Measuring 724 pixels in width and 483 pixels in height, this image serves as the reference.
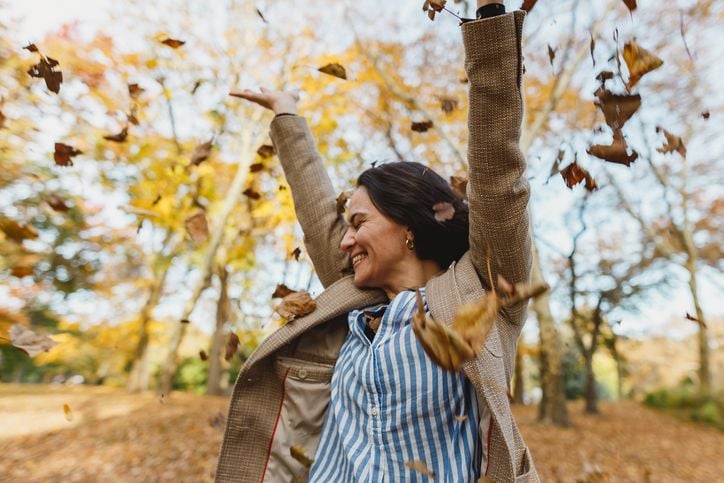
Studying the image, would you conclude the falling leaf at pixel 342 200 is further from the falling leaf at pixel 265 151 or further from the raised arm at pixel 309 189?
the falling leaf at pixel 265 151

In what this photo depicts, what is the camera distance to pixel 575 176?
1.82 meters

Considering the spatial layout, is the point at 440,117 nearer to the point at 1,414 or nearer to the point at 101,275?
the point at 1,414

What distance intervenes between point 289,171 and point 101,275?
53.2 feet

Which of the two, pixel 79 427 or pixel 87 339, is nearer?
pixel 79 427

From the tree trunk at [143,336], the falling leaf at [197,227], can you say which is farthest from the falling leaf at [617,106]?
the tree trunk at [143,336]

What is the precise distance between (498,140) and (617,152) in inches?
19.3

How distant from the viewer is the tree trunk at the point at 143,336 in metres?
12.4

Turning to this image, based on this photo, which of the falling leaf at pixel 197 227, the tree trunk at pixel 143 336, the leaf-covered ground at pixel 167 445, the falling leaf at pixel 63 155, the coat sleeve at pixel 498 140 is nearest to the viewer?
the coat sleeve at pixel 498 140

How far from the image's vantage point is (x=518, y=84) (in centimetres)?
120

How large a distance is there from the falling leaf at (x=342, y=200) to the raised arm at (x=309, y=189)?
0.02 m

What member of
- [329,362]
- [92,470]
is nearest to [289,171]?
[329,362]

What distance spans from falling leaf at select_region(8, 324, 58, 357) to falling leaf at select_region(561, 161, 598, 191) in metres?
1.99

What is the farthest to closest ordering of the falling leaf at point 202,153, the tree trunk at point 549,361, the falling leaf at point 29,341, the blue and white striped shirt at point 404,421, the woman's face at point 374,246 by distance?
the tree trunk at point 549,361 < the falling leaf at point 202,153 < the woman's face at point 374,246 < the falling leaf at point 29,341 < the blue and white striped shirt at point 404,421

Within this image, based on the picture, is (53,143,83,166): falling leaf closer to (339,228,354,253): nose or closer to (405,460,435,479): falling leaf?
(339,228,354,253): nose
